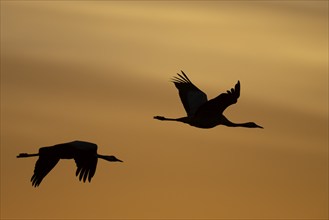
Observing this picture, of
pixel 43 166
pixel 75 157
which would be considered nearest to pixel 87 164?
pixel 75 157

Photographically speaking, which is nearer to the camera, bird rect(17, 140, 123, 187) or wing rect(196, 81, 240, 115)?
wing rect(196, 81, 240, 115)

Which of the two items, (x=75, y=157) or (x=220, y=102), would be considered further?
(x=220, y=102)

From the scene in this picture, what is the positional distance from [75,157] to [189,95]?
802 cm

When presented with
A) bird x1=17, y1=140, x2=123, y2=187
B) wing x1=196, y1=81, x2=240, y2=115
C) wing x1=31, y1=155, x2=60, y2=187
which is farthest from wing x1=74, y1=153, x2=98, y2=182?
wing x1=196, y1=81, x2=240, y2=115

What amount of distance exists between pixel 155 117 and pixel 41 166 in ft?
17.6

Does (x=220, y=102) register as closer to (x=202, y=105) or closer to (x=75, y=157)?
(x=202, y=105)

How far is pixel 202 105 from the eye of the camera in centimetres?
6169

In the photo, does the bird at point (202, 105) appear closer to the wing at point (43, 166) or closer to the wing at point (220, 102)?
the wing at point (220, 102)

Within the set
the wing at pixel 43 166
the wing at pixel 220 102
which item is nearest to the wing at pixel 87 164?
the wing at pixel 43 166

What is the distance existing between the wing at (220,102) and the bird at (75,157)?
461 centimetres

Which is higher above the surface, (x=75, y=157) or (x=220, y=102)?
(x=220, y=102)

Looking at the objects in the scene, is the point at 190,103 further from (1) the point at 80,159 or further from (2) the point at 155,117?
(1) the point at 80,159

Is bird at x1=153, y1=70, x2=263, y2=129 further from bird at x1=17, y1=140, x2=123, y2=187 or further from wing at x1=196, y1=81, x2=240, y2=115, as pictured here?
bird at x1=17, y1=140, x2=123, y2=187

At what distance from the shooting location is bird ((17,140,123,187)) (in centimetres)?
5903
